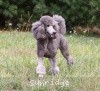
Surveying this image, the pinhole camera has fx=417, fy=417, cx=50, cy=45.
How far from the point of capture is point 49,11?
43.1 ft

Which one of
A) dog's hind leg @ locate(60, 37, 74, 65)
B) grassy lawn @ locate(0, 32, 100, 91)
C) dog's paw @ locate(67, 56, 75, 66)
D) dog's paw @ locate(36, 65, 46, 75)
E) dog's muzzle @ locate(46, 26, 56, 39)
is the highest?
dog's muzzle @ locate(46, 26, 56, 39)

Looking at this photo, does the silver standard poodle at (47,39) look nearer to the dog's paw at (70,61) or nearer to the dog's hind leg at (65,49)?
the dog's hind leg at (65,49)

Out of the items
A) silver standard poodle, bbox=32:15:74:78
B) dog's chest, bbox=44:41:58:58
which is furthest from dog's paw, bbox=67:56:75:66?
dog's chest, bbox=44:41:58:58

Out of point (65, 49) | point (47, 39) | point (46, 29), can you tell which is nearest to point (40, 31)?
point (46, 29)

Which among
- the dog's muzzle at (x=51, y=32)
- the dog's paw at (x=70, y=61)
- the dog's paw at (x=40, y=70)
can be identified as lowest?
the dog's paw at (x=40, y=70)

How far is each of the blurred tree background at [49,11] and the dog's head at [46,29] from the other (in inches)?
256

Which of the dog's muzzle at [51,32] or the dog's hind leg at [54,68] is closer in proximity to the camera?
the dog's muzzle at [51,32]

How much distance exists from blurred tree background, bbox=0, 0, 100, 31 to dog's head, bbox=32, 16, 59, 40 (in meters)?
6.50

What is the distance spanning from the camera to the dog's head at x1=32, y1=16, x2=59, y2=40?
578cm

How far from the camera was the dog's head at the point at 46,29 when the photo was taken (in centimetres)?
578

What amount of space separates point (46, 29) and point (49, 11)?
7.37 meters

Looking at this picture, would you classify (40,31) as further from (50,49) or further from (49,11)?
(49,11)

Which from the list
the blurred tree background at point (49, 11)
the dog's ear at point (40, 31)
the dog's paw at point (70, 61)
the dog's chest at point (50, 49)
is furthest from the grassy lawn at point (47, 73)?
the blurred tree background at point (49, 11)

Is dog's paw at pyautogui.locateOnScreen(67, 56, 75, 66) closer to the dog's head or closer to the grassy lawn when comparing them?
the grassy lawn
